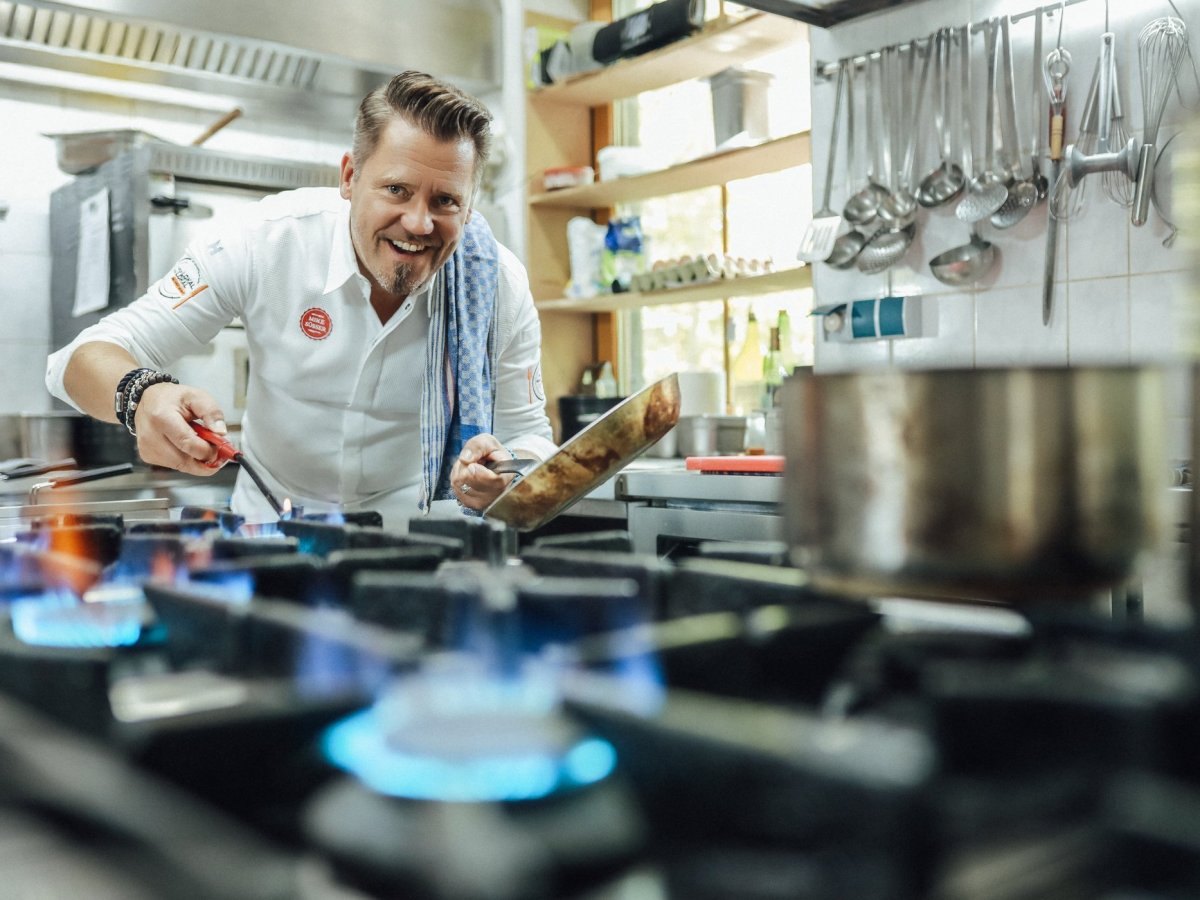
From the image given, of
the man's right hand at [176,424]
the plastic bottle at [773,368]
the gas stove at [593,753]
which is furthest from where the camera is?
the plastic bottle at [773,368]

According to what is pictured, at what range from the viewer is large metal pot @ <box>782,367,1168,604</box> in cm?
41

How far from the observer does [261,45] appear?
301 cm

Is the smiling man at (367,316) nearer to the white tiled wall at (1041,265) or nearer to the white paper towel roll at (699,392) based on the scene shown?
the white tiled wall at (1041,265)

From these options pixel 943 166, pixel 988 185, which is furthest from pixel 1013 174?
pixel 943 166

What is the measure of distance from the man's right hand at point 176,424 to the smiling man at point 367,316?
11.8 inches

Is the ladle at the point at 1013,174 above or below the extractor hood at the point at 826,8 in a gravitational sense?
below

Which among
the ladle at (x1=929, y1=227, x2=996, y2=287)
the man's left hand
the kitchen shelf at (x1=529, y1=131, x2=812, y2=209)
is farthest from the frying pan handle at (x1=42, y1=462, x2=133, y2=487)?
the ladle at (x1=929, y1=227, x2=996, y2=287)

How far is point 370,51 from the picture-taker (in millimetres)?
3180

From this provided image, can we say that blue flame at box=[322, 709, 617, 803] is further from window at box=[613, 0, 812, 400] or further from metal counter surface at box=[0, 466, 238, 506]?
window at box=[613, 0, 812, 400]

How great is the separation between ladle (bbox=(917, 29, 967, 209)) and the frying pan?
1706mm

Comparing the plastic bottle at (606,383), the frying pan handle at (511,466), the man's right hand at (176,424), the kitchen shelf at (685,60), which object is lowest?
the frying pan handle at (511,466)

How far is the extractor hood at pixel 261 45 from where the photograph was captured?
9.33ft

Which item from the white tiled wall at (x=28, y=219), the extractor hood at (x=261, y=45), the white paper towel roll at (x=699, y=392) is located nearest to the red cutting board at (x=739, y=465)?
the white paper towel roll at (x=699, y=392)

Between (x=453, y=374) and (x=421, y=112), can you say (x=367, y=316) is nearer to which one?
(x=453, y=374)
